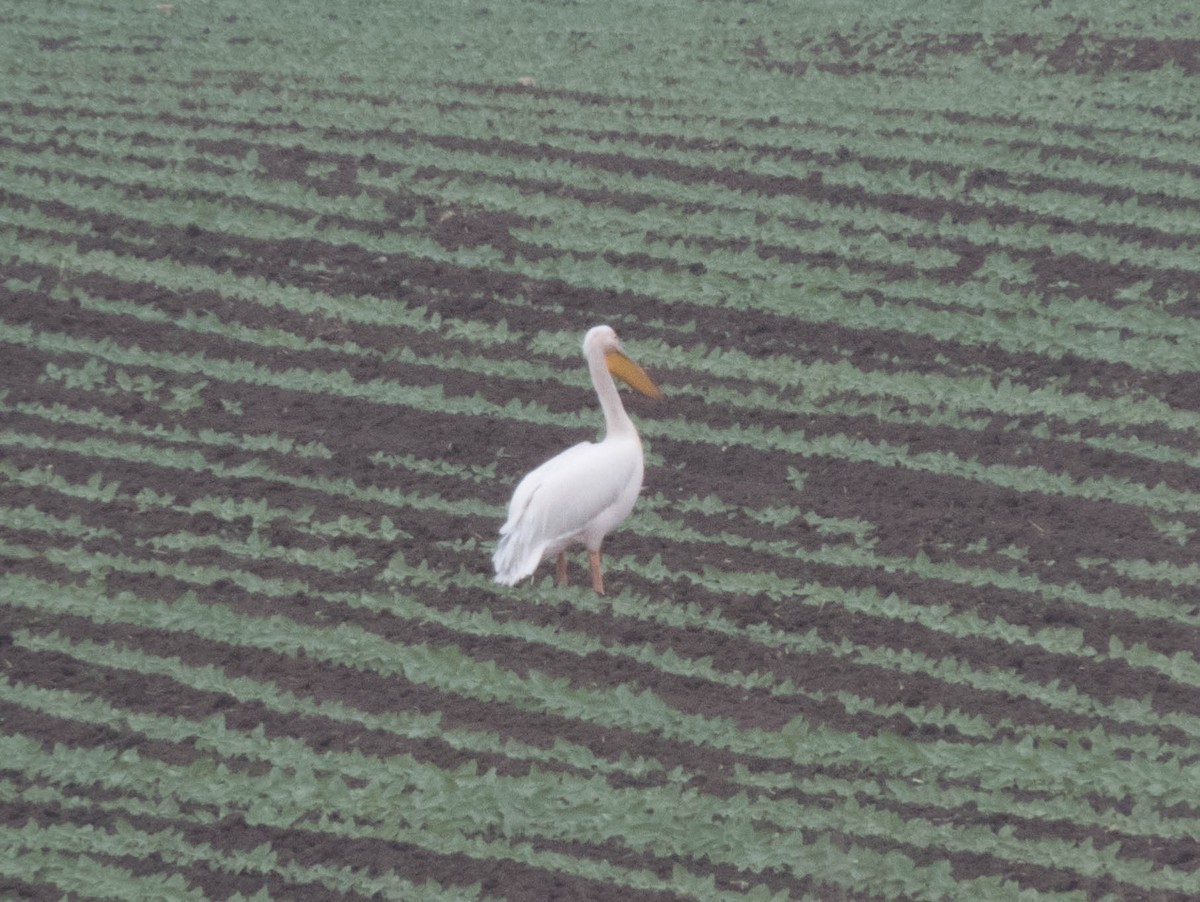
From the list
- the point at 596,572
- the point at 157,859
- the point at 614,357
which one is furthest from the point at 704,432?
the point at 157,859

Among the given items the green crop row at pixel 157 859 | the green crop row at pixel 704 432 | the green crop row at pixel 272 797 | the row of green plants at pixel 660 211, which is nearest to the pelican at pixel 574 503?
the green crop row at pixel 704 432

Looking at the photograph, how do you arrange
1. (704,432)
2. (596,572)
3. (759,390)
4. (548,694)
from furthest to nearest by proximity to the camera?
(759,390)
(704,432)
(596,572)
(548,694)

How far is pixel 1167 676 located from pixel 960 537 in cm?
100

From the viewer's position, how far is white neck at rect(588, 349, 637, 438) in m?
6.07

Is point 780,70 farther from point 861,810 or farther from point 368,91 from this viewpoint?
point 861,810

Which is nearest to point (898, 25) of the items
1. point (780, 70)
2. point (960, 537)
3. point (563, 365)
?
point (780, 70)

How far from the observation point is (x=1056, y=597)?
5844mm

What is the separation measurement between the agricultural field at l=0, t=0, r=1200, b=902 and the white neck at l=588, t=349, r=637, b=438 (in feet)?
1.50

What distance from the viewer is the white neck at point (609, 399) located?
239 inches

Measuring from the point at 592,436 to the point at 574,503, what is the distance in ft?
4.05

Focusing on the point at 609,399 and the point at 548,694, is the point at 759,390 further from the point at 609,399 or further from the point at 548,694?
the point at 548,694

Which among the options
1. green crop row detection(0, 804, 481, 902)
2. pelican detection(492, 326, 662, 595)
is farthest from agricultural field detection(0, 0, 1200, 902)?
pelican detection(492, 326, 662, 595)

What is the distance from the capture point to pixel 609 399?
6121 millimetres

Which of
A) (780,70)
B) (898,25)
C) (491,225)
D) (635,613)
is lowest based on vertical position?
(635,613)
